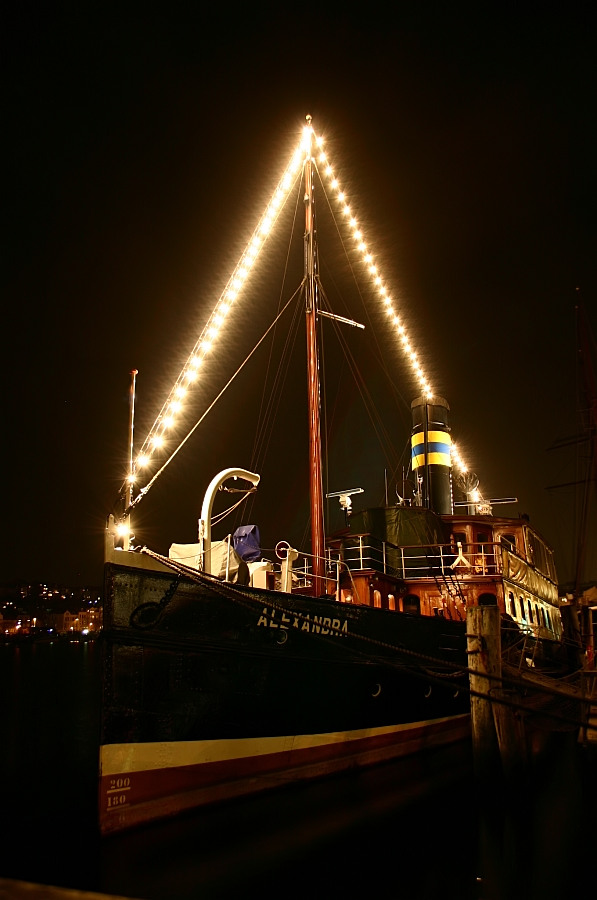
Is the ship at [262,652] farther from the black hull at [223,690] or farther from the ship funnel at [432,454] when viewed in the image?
the ship funnel at [432,454]

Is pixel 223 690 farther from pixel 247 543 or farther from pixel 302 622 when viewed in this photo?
pixel 247 543

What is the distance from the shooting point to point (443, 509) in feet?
61.4

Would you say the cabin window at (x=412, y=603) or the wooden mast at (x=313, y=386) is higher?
the wooden mast at (x=313, y=386)

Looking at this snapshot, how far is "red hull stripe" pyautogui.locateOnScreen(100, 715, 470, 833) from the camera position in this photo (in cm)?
823

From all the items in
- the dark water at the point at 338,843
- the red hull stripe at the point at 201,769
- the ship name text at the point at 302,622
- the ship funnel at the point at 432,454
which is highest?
the ship funnel at the point at 432,454

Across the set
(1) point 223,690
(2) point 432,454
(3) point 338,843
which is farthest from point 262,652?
(2) point 432,454

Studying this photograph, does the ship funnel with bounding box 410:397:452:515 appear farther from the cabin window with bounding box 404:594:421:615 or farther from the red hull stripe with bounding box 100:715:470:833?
the red hull stripe with bounding box 100:715:470:833

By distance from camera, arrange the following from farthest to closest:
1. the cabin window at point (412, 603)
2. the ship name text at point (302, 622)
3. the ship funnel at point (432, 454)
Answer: the ship funnel at point (432, 454) < the cabin window at point (412, 603) < the ship name text at point (302, 622)

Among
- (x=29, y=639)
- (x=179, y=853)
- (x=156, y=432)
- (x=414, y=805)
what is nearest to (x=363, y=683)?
(x=414, y=805)

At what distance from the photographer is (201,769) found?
8930 mm

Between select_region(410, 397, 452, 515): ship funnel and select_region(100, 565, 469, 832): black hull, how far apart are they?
7.78 metres

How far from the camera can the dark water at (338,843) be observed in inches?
296

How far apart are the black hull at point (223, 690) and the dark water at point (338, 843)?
0.46 metres

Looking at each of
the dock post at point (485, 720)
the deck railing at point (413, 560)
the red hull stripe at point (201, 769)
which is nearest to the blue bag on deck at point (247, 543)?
the deck railing at point (413, 560)
